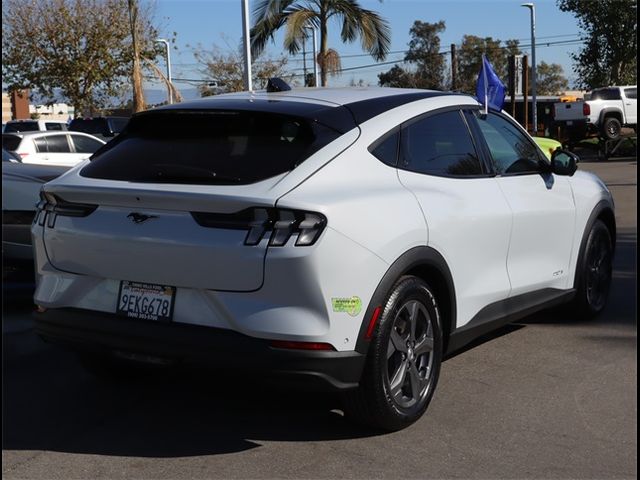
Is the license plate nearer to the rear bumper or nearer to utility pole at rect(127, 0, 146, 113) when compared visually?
the rear bumper

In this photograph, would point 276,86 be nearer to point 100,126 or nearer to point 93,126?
point 100,126

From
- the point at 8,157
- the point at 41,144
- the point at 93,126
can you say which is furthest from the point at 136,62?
the point at 8,157

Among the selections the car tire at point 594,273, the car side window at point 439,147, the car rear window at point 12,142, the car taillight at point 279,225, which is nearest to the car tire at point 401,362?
the car taillight at point 279,225

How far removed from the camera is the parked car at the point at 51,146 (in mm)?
19297

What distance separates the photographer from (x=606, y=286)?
7105mm

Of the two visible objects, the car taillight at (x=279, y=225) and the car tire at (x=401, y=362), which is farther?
the car tire at (x=401, y=362)

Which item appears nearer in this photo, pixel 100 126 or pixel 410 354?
pixel 410 354

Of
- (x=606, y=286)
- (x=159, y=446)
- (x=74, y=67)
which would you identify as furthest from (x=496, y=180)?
(x=74, y=67)

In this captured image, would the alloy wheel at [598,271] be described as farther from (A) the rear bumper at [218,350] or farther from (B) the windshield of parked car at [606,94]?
(B) the windshield of parked car at [606,94]

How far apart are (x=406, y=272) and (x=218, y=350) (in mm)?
1057

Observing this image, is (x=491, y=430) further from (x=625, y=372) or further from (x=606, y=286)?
(x=606, y=286)

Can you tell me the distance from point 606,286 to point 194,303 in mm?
4160

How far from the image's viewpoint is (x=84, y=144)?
20.7 m

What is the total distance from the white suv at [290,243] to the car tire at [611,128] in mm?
26638
